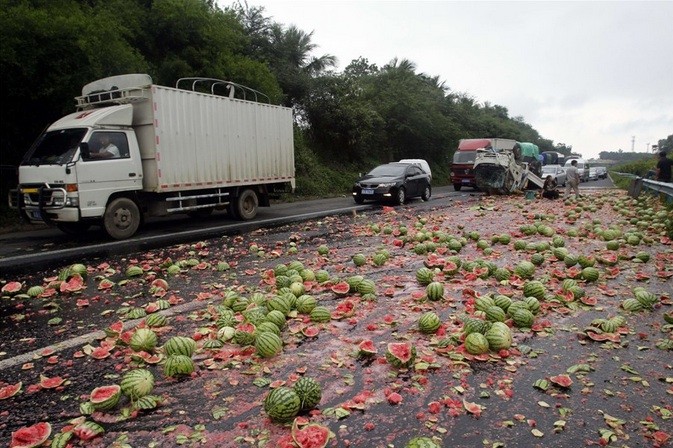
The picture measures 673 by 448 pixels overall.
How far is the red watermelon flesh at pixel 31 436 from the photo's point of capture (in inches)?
111

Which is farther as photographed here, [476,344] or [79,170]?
[79,170]

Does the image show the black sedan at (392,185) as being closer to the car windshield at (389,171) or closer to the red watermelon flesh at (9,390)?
the car windshield at (389,171)

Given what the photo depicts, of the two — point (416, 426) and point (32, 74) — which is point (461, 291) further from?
point (32, 74)

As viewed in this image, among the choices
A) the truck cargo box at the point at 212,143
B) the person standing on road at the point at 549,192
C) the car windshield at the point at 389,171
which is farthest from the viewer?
the person standing on road at the point at 549,192

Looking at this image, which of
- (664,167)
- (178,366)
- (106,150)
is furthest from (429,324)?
(664,167)

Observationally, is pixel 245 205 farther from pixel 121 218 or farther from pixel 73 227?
pixel 73 227

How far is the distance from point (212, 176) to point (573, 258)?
405 inches

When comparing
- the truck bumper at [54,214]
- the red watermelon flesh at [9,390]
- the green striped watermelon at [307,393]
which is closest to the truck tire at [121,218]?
the truck bumper at [54,214]

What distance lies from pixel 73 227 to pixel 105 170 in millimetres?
1845

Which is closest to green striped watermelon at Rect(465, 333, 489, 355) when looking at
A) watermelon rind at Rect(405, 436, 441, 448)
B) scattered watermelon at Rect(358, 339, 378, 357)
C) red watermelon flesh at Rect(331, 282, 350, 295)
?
scattered watermelon at Rect(358, 339, 378, 357)

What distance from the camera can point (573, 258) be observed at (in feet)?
24.2

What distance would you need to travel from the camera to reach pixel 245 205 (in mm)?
15414

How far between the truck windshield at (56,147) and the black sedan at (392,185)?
11.6 m

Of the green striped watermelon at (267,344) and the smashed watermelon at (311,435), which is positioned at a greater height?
the green striped watermelon at (267,344)
